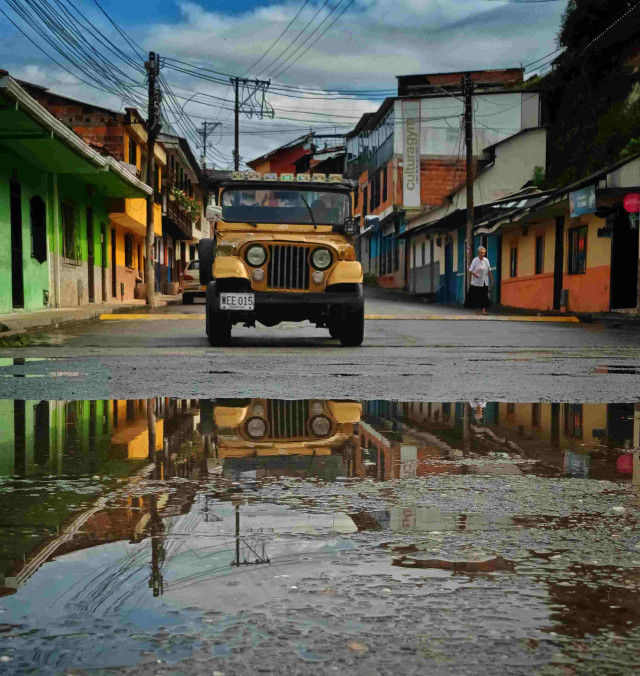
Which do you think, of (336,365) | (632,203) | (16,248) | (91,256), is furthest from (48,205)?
(336,365)

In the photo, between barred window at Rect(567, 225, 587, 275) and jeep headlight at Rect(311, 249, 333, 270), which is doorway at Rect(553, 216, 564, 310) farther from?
jeep headlight at Rect(311, 249, 333, 270)

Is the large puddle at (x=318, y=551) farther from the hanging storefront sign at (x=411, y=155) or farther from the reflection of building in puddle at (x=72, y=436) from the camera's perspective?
the hanging storefront sign at (x=411, y=155)

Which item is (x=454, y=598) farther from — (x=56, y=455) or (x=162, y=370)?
(x=162, y=370)

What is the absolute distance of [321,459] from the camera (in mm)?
4250

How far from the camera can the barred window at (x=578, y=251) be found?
86.0 feet

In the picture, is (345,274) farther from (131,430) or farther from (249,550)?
(249,550)

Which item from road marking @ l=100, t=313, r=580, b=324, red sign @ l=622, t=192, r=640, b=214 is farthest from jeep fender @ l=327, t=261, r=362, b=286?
red sign @ l=622, t=192, r=640, b=214

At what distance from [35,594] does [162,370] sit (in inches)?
263

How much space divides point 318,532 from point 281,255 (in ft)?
33.6

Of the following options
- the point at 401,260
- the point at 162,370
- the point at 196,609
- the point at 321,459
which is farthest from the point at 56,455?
the point at 401,260

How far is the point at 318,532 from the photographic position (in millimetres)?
2873

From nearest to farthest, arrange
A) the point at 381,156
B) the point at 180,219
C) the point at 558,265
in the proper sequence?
1. the point at 558,265
2. the point at 180,219
3. the point at 381,156

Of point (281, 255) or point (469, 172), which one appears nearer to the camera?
point (281, 255)

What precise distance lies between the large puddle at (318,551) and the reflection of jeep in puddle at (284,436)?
3cm
